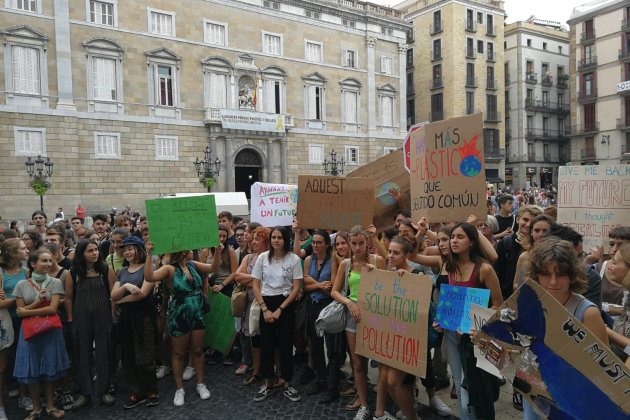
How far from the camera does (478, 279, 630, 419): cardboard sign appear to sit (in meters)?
2.23

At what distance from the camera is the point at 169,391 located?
5219mm

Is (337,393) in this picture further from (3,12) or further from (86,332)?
(3,12)

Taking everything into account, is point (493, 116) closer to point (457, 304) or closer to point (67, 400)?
point (457, 304)

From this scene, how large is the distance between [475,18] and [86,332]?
43.5 meters

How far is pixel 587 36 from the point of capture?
135 feet

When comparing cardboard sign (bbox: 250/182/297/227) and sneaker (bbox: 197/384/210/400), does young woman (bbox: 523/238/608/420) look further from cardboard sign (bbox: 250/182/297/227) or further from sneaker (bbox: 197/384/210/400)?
cardboard sign (bbox: 250/182/297/227)

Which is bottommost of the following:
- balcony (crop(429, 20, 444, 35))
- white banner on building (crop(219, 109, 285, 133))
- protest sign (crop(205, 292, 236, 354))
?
protest sign (crop(205, 292, 236, 354))

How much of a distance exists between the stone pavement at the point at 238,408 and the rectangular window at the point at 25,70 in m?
21.3

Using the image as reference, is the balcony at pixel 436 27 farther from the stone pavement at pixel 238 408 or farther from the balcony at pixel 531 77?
the stone pavement at pixel 238 408

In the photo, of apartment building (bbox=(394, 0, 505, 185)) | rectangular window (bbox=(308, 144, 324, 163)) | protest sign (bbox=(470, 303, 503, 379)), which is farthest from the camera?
apartment building (bbox=(394, 0, 505, 185))

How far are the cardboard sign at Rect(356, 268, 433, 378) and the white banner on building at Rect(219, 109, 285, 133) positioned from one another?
78.4 ft

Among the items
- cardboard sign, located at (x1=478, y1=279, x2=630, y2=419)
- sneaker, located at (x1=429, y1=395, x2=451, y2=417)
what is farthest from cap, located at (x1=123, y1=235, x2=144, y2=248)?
cardboard sign, located at (x1=478, y1=279, x2=630, y2=419)

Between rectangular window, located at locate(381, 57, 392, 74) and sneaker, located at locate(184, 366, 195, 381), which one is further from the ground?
rectangular window, located at locate(381, 57, 392, 74)

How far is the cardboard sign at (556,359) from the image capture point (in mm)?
2227
